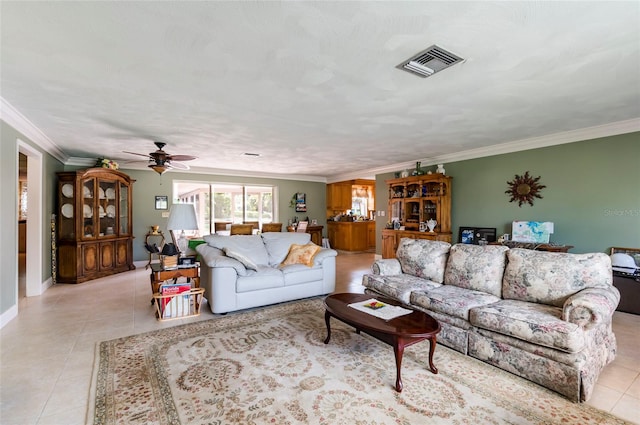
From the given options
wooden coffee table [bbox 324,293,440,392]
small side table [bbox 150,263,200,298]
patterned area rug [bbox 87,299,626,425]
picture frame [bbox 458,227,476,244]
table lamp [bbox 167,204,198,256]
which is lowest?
patterned area rug [bbox 87,299,626,425]

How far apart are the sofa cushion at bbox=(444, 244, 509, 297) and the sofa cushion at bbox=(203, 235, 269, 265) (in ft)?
8.35

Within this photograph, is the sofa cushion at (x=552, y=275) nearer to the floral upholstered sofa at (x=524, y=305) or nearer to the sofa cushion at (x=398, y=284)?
the floral upholstered sofa at (x=524, y=305)

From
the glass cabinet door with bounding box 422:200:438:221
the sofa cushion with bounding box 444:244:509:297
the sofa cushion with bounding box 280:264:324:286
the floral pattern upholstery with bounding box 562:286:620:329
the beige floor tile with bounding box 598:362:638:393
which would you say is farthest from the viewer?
the glass cabinet door with bounding box 422:200:438:221

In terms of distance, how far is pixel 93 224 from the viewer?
585 centimetres

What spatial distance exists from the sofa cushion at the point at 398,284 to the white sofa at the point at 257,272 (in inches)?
37.7

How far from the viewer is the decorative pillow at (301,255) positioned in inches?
176

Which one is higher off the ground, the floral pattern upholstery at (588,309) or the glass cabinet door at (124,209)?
the glass cabinet door at (124,209)

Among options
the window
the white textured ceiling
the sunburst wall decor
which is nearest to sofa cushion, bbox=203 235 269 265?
the white textured ceiling

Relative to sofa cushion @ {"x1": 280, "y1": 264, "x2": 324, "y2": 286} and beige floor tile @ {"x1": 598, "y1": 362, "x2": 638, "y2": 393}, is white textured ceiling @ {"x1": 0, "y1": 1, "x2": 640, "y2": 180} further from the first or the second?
beige floor tile @ {"x1": 598, "y1": 362, "x2": 638, "y2": 393}

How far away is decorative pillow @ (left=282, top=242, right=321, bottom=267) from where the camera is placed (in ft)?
14.6

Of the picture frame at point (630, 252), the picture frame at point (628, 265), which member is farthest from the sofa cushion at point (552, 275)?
the picture frame at point (630, 252)

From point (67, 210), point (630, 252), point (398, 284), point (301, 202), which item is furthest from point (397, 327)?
point (301, 202)

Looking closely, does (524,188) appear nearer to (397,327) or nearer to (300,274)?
(300,274)

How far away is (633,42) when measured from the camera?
2039mm
